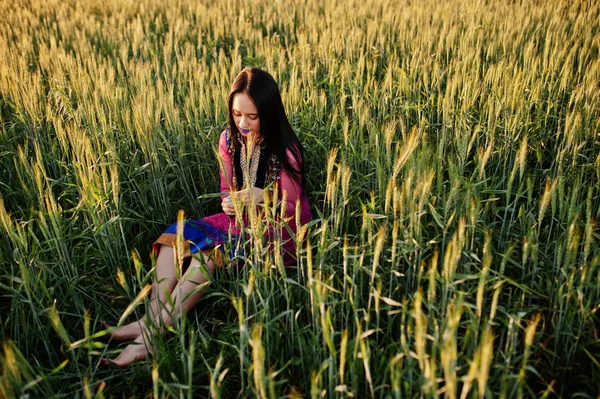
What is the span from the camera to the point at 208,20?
15.2 feet

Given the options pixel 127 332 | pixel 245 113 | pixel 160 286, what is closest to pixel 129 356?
pixel 127 332

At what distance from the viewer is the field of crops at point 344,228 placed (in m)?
1.15

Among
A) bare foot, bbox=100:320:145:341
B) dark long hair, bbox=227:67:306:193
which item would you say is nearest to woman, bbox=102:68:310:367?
dark long hair, bbox=227:67:306:193

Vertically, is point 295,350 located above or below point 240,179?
below

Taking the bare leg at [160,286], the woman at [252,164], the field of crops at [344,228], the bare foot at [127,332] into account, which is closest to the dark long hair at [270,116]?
the woman at [252,164]

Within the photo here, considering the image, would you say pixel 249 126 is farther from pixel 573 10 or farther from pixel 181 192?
pixel 573 10

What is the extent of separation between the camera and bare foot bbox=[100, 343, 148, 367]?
56.3 inches

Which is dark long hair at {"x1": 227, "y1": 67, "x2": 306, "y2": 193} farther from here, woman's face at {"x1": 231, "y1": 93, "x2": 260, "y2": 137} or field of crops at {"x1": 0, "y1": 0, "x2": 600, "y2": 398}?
field of crops at {"x1": 0, "y1": 0, "x2": 600, "y2": 398}

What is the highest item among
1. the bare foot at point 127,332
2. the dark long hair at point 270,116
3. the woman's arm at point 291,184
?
the dark long hair at point 270,116

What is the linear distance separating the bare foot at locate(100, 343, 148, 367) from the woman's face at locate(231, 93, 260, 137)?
896 mm

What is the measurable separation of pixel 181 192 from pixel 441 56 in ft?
7.20

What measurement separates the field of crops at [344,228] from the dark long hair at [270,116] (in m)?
0.22

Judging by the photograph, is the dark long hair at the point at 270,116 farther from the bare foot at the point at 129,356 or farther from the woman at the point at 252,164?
the bare foot at the point at 129,356

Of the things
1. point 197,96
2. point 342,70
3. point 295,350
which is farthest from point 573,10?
point 295,350
